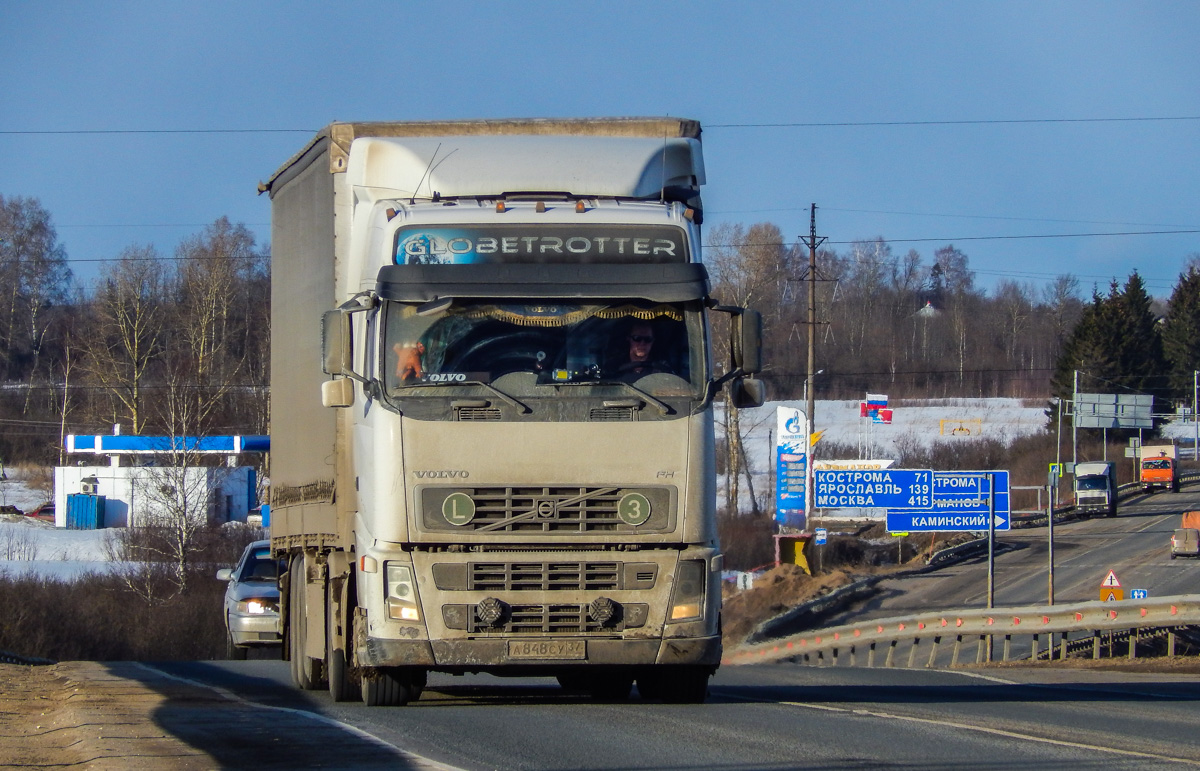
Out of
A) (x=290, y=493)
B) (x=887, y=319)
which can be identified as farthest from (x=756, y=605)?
(x=887, y=319)

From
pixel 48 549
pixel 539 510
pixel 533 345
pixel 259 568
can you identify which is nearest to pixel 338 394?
pixel 533 345

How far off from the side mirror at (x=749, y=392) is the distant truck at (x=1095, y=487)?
5864 cm

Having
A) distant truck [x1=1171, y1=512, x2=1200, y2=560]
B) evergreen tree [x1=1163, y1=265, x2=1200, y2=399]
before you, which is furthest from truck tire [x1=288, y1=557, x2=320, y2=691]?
evergreen tree [x1=1163, y1=265, x2=1200, y2=399]

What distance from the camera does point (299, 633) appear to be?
39.5ft

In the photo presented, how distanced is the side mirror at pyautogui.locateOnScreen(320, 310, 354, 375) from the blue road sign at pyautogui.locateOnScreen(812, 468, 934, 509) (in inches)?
959

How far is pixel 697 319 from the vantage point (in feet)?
29.8

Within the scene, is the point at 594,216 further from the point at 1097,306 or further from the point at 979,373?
the point at 979,373

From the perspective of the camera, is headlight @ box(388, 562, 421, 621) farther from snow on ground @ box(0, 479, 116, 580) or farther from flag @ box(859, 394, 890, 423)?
flag @ box(859, 394, 890, 423)

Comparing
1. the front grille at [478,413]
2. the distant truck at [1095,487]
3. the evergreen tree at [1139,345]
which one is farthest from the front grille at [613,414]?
the evergreen tree at [1139,345]

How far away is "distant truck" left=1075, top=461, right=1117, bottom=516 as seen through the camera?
64.0 meters

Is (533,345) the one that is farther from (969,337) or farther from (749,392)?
(969,337)

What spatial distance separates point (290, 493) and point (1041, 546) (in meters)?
48.0

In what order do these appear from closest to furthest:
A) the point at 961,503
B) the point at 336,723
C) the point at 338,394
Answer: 1. the point at 336,723
2. the point at 338,394
3. the point at 961,503

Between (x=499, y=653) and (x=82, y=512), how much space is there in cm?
5885
